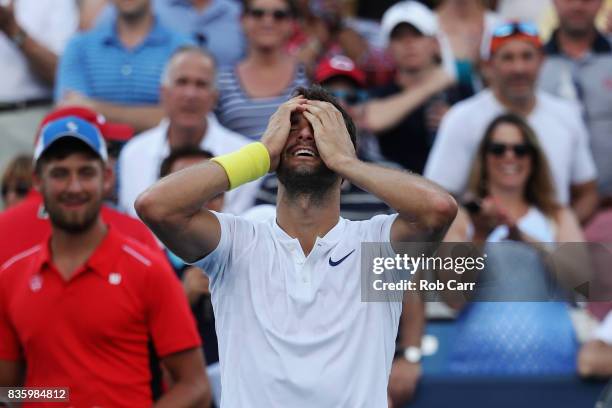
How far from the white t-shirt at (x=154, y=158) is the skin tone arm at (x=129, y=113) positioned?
0.38m

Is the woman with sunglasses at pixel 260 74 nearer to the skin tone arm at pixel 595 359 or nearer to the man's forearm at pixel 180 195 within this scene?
the skin tone arm at pixel 595 359

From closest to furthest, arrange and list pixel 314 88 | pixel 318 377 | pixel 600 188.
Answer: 1. pixel 318 377
2. pixel 314 88
3. pixel 600 188

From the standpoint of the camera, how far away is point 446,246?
5.83 metres

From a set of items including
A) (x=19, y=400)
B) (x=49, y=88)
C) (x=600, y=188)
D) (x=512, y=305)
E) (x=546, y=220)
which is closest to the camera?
(x=19, y=400)

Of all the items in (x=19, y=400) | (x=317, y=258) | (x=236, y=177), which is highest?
(x=236, y=177)

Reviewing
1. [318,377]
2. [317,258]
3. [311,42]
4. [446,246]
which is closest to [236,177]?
[317,258]

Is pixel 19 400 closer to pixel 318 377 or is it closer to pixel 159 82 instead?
pixel 318 377

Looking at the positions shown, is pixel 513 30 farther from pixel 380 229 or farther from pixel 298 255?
pixel 298 255

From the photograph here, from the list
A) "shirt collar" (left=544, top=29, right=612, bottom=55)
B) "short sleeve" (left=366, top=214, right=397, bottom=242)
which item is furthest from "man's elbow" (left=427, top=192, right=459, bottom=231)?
"shirt collar" (left=544, top=29, right=612, bottom=55)

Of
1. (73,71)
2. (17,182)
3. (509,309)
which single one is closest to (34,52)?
(73,71)

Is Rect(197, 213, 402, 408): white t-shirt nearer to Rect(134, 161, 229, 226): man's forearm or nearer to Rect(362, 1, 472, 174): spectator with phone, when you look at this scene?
Rect(134, 161, 229, 226): man's forearm

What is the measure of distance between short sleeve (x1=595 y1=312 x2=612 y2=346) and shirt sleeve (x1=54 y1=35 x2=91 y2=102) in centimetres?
349

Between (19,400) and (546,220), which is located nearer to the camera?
(19,400)

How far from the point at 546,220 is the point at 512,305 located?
0.77m
